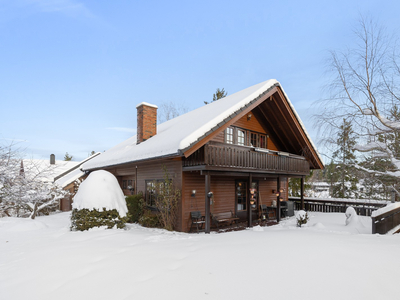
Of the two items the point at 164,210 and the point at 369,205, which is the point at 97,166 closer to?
the point at 164,210

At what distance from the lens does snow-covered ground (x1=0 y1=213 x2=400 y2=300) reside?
4164mm

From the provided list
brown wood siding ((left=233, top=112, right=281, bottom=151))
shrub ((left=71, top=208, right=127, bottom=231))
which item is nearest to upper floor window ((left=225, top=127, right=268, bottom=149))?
brown wood siding ((left=233, top=112, right=281, bottom=151))

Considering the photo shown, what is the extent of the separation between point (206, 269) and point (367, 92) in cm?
992

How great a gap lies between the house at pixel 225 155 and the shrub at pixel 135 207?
0.48 metres

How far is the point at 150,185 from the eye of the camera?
12484 mm

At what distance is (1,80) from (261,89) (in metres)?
11.5

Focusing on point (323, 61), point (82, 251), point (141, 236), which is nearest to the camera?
point (82, 251)

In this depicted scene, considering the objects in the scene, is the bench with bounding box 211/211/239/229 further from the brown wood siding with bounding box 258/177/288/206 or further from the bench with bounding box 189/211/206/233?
the brown wood siding with bounding box 258/177/288/206

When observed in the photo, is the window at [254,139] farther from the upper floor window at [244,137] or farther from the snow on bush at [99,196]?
the snow on bush at [99,196]

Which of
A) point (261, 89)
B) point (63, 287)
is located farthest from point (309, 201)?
point (63, 287)

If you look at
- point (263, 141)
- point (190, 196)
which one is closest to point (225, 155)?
point (190, 196)

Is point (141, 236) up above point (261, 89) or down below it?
below

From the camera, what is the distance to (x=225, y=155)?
402 inches

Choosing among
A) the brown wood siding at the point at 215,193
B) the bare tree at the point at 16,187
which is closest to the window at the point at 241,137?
the brown wood siding at the point at 215,193
